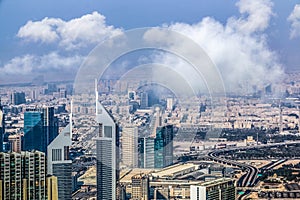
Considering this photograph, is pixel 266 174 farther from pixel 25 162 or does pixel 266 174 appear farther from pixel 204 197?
pixel 25 162

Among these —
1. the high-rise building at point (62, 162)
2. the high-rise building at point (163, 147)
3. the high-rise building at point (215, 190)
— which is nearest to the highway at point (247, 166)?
the high-rise building at point (215, 190)

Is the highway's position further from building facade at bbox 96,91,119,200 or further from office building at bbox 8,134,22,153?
office building at bbox 8,134,22,153

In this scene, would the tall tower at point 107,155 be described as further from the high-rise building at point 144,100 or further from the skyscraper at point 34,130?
the skyscraper at point 34,130

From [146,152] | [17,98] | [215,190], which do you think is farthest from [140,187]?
[17,98]

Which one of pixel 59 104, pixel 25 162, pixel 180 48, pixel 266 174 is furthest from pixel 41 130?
pixel 266 174

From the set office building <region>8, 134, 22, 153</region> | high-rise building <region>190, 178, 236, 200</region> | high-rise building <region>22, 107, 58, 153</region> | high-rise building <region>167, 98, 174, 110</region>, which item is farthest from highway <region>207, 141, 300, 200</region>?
office building <region>8, 134, 22, 153</region>
